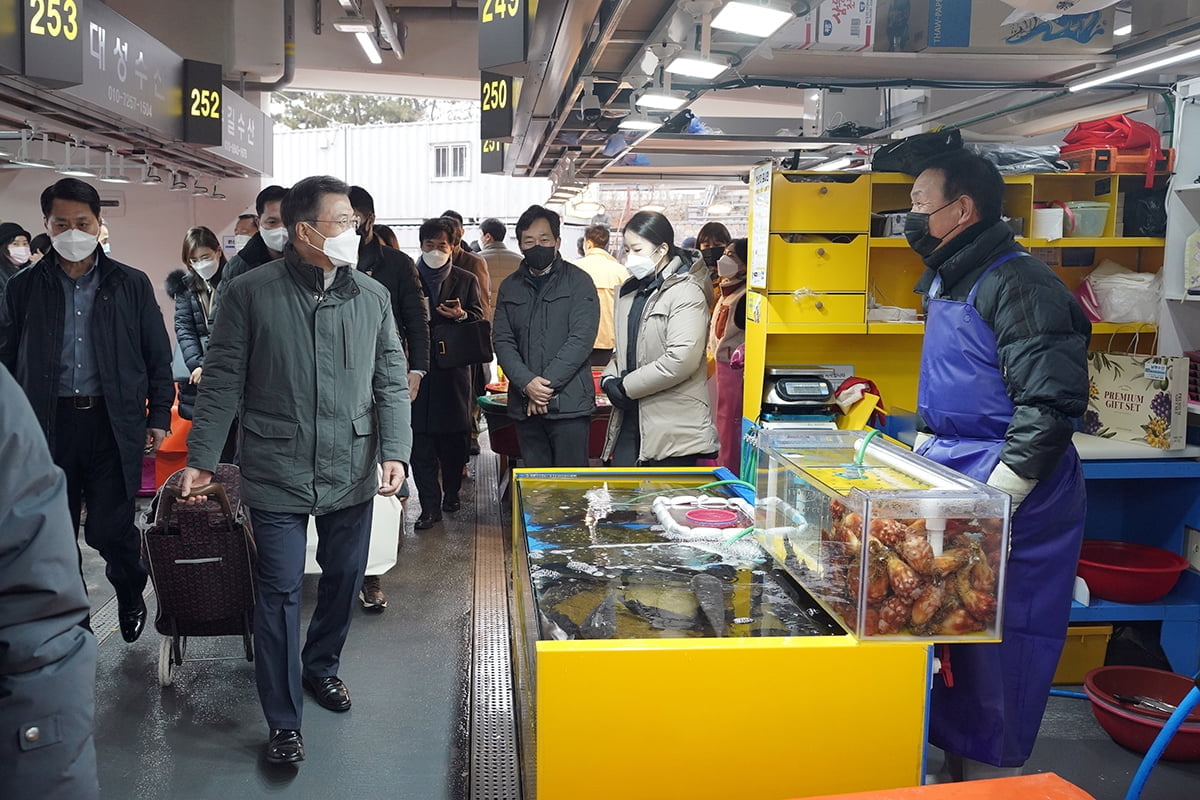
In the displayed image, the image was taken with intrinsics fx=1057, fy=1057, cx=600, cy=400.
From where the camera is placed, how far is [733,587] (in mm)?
2705

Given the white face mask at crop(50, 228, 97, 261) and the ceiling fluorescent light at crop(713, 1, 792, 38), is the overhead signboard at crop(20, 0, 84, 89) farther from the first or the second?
the ceiling fluorescent light at crop(713, 1, 792, 38)

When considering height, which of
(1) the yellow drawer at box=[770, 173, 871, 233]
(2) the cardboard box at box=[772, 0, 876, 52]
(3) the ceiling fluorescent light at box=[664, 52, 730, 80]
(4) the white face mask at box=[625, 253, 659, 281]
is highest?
(2) the cardboard box at box=[772, 0, 876, 52]

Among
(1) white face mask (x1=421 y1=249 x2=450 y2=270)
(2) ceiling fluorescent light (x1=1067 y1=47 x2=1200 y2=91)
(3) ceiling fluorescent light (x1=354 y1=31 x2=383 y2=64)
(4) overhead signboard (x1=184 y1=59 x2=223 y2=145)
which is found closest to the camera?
(2) ceiling fluorescent light (x1=1067 y1=47 x2=1200 y2=91)

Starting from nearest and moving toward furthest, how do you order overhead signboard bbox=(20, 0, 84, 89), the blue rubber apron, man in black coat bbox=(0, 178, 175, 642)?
the blue rubber apron < man in black coat bbox=(0, 178, 175, 642) < overhead signboard bbox=(20, 0, 84, 89)

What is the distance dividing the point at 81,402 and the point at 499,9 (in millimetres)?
2372

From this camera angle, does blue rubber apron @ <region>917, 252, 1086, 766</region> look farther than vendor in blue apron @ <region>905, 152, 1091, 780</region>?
Yes

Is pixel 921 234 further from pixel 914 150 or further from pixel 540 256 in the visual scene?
pixel 540 256

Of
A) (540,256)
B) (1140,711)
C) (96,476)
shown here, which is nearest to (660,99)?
(540,256)

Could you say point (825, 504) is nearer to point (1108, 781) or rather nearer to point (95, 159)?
point (1108, 781)

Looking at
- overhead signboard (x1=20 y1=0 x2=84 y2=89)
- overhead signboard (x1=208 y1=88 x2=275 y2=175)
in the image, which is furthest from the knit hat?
overhead signboard (x1=20 y1=0 x2=84 y2=89)

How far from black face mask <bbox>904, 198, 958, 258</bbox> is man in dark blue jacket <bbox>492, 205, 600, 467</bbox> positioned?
2.37 metres

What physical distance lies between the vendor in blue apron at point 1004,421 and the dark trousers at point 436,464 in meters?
3.85

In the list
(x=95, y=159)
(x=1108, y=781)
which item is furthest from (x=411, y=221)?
(x=1108, y=781)

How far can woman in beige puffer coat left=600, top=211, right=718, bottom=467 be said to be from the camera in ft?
16.4
